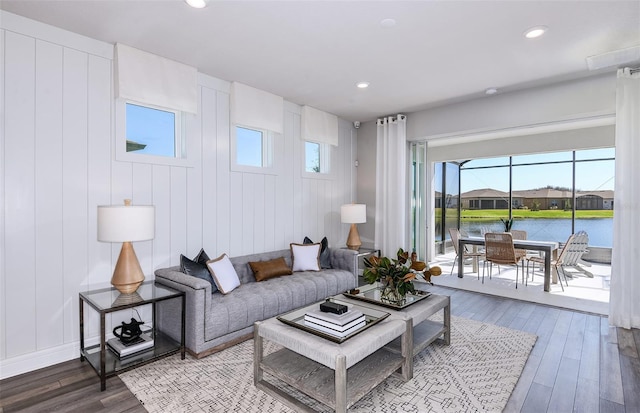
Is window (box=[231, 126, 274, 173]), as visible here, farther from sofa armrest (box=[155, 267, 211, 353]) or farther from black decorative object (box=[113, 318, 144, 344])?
black decorative object (box=[113, 318, 144, 344])

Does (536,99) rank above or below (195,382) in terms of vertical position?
above

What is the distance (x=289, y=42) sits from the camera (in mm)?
2973

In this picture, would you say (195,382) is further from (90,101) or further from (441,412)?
(90,101)

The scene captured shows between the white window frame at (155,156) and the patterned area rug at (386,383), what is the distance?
6.14 ft

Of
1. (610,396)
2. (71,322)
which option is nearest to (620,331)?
(610,396)

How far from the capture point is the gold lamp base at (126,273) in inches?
104

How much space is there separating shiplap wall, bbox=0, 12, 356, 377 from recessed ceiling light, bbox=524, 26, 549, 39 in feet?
10.4

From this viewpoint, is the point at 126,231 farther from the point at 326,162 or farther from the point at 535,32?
the point at 535,32

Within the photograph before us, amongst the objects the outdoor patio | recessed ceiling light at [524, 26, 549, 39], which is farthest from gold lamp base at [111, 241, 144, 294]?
the outdoor patio

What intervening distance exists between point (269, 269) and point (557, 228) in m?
6.90

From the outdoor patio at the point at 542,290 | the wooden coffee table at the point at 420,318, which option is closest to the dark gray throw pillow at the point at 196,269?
the wooden coffee table at the point at 420,318

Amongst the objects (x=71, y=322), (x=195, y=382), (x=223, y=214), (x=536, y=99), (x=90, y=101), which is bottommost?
(x=195, y=382)

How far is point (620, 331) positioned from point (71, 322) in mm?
5250

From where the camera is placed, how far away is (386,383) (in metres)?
2.37
